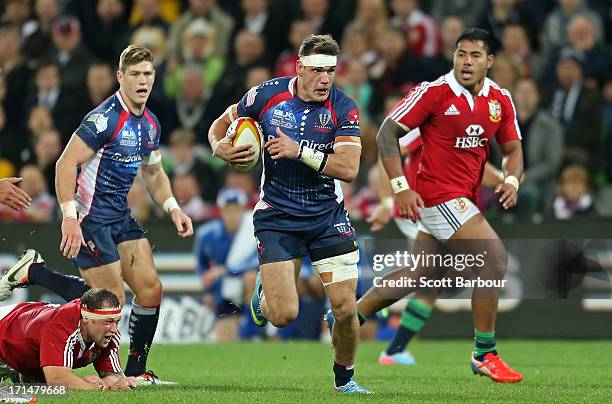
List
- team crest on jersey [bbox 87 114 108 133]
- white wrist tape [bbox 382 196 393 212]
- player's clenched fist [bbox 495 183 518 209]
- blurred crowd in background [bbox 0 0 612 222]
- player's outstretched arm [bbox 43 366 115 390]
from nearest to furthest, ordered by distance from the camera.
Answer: player's outstretched arm [bbox 43 366 115 390] → team crest on jersey [bbox 87 114 108 133] → player's clenched fist [bbox 495 183 518 209] → white wrist tape [bbox 382 196 393 212] → blurred crowd in background [bbox 0 0 612 222]

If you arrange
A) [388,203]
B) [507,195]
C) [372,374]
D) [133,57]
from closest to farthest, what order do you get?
Result: [133,57] → [507,195] → [372,374] → [388,203]

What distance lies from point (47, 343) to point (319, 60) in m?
2.84

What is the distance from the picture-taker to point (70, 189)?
9.56m

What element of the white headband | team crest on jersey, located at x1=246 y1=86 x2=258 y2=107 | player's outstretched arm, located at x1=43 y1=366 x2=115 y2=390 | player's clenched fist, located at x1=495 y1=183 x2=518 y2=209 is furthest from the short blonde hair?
player's clenched fist, located at x1=495 y1=183 x2=518 y2=209

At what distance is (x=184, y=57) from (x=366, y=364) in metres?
8.03

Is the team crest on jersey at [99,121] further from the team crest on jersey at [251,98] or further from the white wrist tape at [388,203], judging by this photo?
the white wrist tape at [388,203]

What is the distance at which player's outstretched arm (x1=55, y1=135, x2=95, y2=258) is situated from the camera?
9.33 meters

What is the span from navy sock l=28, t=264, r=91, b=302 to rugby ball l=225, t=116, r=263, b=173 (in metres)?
1.79

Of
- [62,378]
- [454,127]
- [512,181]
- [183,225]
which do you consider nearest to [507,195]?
[512,181]

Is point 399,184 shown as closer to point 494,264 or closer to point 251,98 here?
point 494,264

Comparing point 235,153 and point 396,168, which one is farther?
point 396,168

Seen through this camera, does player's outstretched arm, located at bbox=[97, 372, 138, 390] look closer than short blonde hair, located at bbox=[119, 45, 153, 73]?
Yes

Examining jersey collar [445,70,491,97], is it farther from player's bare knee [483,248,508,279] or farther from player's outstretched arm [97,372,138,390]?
player's outstretched arm [97,372,138,390]

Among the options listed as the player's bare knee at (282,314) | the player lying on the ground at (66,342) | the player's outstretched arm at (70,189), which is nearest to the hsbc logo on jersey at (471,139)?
the player's bare knee at (282,314)
